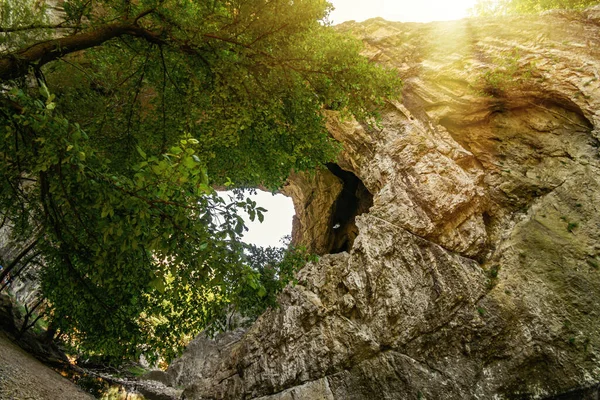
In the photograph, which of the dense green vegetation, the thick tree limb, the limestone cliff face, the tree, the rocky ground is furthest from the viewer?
the dense green vegetation

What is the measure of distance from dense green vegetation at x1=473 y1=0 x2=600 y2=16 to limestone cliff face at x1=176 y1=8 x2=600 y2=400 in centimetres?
653

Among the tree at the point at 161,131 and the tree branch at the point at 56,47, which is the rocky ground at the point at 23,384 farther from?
the tree branch at the point at 56,47

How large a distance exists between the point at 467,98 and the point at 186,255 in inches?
663

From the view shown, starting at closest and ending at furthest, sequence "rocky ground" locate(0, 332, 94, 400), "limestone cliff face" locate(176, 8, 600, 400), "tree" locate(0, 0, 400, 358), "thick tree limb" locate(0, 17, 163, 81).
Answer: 1. "tree" locate(0, 0, 400, 358)
2. "thick tree limb" locate(0, 17, 163, 81)
3. "rocky ground" locate(0, 332, 94, 400)
4. "limestone cliff face" locate(176, 8, 600, 400)

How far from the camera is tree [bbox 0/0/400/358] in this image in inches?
130

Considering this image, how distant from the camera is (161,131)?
6.54 m

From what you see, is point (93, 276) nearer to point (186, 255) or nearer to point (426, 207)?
point (186, 255)

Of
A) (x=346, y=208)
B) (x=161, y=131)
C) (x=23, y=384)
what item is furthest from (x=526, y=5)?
(x=23, y=384)

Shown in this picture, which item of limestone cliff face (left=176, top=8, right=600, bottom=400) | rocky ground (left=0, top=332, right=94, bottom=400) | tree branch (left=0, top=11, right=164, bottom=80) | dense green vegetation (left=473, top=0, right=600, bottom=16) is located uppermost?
dense green vegetation (left=473, top=0, right=600, bottom=16)

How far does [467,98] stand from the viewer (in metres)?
15.3

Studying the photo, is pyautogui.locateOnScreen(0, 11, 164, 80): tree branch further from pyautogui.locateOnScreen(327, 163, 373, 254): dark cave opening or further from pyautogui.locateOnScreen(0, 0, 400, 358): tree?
pyautogui.locateOnScreen(327, 163, 373, 254): dark cave opening

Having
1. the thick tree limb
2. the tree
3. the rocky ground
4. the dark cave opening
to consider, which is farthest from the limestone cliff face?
the thick tree limb

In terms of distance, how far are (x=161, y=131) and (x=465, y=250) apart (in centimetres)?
1200

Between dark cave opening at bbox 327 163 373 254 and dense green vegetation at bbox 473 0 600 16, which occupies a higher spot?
dense green vegetation at bbox 473 0 600 16
